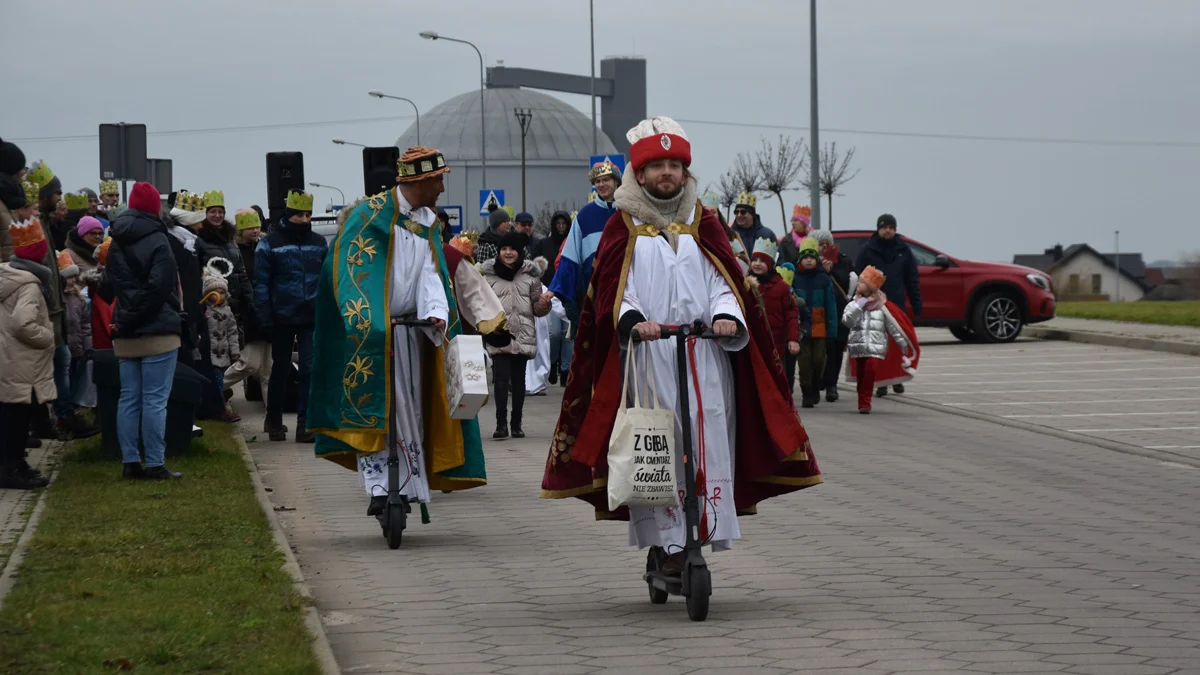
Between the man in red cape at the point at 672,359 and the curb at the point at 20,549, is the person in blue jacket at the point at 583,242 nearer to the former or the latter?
the curb at the point at 20,549

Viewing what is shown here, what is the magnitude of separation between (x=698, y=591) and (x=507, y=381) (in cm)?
870

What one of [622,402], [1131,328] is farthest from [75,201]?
[1131,328]

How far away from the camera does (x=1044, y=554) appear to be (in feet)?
29.2

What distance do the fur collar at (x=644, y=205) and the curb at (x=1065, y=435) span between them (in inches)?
285

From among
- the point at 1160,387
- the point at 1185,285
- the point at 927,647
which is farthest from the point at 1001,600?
the point at 1185,285

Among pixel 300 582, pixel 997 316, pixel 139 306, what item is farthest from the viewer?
pixel 997 316

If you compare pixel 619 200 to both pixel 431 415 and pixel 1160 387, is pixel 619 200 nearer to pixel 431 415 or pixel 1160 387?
pixel 431 415

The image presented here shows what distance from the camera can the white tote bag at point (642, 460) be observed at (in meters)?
7.05

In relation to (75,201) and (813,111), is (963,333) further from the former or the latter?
(75,201)

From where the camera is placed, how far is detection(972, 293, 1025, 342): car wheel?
28469 mm

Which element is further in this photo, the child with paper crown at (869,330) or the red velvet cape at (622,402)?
the child with paper crown at (869,330)

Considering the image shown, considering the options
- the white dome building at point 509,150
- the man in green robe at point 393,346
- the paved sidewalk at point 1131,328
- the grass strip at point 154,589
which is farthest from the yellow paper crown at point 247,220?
the white dome building at point 509,150

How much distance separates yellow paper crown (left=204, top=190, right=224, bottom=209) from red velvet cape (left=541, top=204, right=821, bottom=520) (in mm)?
9269

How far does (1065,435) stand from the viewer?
15.6 m
